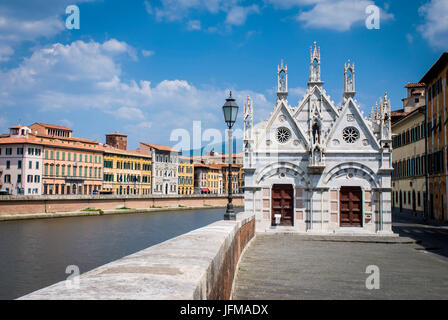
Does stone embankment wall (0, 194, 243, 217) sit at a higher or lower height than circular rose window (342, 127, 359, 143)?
lower

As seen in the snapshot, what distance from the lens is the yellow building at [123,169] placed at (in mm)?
88625

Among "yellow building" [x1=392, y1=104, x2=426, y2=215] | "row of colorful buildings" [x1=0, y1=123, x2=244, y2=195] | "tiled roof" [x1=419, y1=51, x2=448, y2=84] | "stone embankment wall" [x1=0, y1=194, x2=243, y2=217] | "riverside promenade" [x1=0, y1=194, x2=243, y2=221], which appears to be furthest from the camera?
"row of colorful buildings" [x1=0, y1=123, x2=244, y2=195]

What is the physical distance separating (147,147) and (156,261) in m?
98.7

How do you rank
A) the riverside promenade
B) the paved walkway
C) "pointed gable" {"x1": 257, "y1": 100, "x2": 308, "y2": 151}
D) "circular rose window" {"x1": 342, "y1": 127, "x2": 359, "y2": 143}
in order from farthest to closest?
the riverside promenade < "pointed gable" {"x1": 257, "y1": 100, "x2": 308, "y2": 151} < "circular rose window" {"x1": 342, "y1": 127, "x2": 359, "y2": 143} < the paved walkway

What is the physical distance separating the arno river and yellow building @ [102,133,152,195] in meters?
36.2

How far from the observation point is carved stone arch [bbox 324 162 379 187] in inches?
878

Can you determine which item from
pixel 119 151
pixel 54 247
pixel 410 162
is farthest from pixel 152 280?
pixel 119 151

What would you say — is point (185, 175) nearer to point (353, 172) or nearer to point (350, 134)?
point (350, 134)

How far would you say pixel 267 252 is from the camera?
597 inches

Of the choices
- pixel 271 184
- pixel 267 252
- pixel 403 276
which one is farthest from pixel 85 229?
pixel 403 276

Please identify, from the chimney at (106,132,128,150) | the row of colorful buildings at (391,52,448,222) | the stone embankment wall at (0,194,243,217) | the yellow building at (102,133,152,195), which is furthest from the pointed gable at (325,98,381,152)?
the chimney at (106,132,128,150)

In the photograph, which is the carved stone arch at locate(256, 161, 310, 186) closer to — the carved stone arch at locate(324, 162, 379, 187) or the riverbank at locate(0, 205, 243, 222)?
the carved stone arch at locate(324, 162, 379, 187)

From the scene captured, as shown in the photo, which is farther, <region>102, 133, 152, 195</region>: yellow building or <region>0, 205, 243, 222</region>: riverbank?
<region>102, 133, 152, 195</region>: yellow building

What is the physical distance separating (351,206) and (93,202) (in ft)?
173
